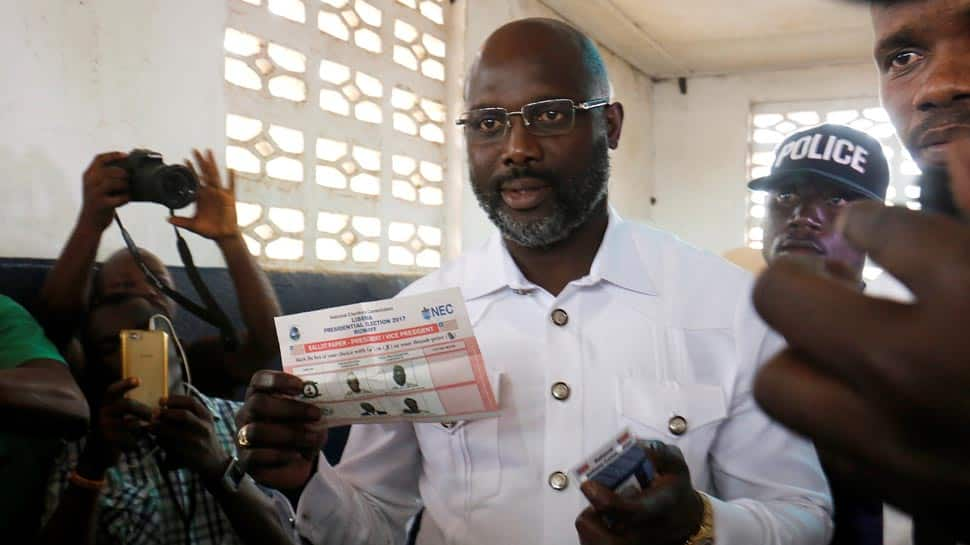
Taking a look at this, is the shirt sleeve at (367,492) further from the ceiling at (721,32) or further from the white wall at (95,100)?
the ceiling at (721,32)

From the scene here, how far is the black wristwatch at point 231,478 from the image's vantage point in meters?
1.56

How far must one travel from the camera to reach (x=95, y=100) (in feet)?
6.34

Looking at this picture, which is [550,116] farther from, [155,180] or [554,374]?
[155,180]

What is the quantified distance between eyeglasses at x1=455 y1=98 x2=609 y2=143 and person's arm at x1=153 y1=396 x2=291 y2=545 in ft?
2.41

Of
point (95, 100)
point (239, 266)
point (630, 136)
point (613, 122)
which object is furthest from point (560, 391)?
point (630, 136)

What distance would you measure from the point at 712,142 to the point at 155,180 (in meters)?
4.29

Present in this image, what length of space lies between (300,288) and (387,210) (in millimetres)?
685

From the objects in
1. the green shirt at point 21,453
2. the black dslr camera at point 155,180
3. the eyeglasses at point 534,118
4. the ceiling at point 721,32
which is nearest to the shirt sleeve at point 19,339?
the green shirt at point 21,453

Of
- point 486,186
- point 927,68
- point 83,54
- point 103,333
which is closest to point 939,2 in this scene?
point 927,68

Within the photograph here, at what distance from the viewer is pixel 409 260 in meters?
3.07

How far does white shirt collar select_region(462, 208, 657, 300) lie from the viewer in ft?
3.97

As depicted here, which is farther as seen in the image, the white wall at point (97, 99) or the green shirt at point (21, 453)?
the white wall at point (97, 99)

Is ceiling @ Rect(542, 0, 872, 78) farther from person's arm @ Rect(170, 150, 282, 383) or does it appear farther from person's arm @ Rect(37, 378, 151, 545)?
person's arm @ Rect(37, 378, 151, 545)

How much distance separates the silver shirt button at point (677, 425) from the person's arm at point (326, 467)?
40 cm
